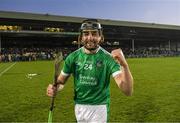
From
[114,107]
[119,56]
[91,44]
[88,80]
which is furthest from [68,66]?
[114,107]

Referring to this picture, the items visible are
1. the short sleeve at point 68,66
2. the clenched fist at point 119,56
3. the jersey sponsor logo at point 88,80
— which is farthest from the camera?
the short sleeve at point 68,66

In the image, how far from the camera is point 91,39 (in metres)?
5.16

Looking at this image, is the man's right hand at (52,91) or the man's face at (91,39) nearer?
the man's face at (91,39)

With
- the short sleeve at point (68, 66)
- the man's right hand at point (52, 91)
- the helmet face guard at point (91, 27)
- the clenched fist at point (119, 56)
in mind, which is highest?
the helmet face guard at point (91, 27)

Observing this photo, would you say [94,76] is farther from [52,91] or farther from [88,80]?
[52,91]

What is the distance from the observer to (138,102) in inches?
542

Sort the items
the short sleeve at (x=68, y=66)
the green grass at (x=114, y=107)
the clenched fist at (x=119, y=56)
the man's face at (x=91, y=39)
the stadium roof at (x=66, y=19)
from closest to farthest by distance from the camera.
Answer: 1. the clenched fist at (x=119, y=56)
2. the man's face at (x=91, y=39)
3. the short sleeve at (x=68, y=66)
4. the green grass at (x=114, y=107)
5. the stadium roof at (x=66, y=19)

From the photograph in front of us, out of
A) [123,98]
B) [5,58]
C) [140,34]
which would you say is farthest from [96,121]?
[140,34]

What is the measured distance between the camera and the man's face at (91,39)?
16.9 ft

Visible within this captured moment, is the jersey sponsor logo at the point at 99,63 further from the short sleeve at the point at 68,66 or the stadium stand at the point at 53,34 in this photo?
the stadium stand at the point at 53,34

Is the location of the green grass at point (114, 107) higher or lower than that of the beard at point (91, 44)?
lower

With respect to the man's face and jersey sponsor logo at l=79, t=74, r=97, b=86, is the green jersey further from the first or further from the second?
the man's face

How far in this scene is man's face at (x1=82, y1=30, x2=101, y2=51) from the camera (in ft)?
16.9

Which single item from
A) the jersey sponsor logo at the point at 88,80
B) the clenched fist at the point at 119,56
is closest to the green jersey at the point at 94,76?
the jersey sponsor logo at the point at 88,80
